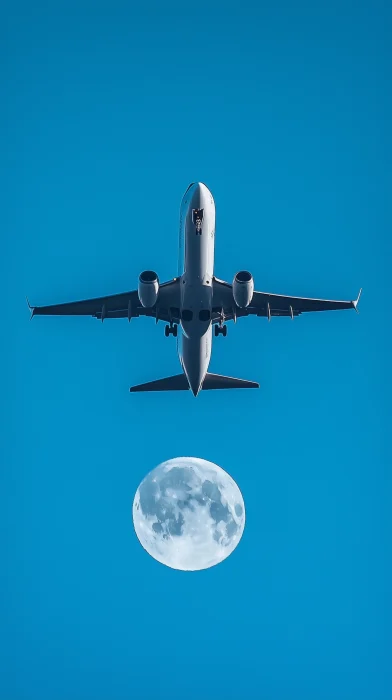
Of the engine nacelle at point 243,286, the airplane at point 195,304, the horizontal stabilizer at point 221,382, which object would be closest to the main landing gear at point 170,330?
the airplane at point 195,304

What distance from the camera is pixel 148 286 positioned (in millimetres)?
44375

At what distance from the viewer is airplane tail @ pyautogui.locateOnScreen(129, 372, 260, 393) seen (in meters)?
51.8

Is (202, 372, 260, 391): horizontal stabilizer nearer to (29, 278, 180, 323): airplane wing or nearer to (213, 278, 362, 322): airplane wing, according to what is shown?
(213, 278, 362, 322): airplane wing

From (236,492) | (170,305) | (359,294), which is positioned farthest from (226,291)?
(236,492)

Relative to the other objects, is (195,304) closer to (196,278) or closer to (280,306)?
(196,278)

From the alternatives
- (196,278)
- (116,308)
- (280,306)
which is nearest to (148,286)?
(196,278)

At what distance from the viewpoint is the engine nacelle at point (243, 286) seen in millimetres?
44562

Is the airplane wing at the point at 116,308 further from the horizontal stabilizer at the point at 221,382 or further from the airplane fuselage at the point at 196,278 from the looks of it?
the horizontal stabilizer at the point at 221,382

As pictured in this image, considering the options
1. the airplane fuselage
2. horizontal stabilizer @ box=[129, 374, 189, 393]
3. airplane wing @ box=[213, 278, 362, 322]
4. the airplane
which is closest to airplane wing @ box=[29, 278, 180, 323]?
the airplane

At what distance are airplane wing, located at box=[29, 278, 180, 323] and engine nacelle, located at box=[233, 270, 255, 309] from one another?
12.1ft

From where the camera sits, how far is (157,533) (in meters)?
48.0

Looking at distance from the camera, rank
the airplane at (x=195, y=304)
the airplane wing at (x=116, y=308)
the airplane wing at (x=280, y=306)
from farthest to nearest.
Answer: the airplane wing at (x=280, y=306) → the airplane wing at (x=116, y=308) → the airplane at (x=195, y=304)

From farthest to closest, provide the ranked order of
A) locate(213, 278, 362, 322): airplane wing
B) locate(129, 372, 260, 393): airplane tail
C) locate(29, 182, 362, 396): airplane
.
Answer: locate(129, 372, 260, 393): airplane tail → locate(213, 278, 362, 322): airplane wing → locate(29, 182, 362, 396): airplane

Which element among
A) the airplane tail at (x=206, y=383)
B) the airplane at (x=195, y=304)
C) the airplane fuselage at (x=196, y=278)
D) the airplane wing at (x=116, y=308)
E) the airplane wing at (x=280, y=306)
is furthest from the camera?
the airplane tail at (x=206, y=383)
